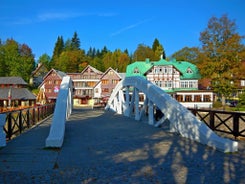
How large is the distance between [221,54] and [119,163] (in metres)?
35.1

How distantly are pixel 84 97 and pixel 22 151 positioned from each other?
55.8 metres

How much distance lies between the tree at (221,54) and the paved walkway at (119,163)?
1208 inches

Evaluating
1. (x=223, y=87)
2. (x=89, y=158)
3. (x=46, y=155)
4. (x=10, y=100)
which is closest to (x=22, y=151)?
(x=46, y=155)

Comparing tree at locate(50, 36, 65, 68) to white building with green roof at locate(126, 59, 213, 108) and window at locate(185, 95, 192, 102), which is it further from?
window at locate(185, 95, 192, 102)

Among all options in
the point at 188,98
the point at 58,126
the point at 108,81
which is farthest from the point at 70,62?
the point at 58,126

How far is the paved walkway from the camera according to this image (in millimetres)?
5004

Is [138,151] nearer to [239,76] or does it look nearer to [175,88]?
[239,76]

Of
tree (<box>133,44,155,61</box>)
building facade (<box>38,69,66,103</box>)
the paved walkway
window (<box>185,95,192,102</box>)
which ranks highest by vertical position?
tree (<box>133,44,155,61</box>)

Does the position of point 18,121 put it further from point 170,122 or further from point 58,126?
point 170,122

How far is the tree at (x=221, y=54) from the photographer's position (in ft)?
120

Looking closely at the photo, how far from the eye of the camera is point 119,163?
239 inches

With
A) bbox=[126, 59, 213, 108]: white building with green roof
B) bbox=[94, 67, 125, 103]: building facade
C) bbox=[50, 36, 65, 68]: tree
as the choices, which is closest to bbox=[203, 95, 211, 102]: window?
bbox=[126, 59, 213, 108]: white building with green roof

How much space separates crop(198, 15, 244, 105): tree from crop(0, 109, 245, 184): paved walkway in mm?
30686

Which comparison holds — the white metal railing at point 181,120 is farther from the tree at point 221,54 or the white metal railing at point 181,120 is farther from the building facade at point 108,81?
the building facade at point 108,81
